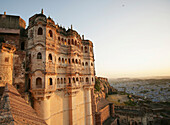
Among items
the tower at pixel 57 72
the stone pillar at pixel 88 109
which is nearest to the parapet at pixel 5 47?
the tower at pixel 57 72

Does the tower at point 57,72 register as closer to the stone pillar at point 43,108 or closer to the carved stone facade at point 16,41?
the stone pillar at point 43,108

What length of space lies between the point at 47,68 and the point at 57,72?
326 cm

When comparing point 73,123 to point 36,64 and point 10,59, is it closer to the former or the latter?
point 36,64

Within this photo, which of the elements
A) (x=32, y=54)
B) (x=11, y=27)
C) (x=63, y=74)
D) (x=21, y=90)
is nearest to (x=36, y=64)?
(x=32, y=54)

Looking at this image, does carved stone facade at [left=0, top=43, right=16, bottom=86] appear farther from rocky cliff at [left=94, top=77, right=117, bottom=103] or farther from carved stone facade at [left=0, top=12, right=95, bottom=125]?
rocky cliff at [left=94, top=77, right=117, bottom=103]

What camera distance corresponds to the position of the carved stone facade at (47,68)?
601 inches

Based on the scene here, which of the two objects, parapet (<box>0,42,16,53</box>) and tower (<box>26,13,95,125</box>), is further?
tower (<box>26,13,95,125</box>)

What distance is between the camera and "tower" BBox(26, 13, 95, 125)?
609 inches

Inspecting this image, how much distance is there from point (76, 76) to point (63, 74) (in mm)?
3009

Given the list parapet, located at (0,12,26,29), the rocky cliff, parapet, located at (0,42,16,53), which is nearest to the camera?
parapet, located at (0,42,16,53)

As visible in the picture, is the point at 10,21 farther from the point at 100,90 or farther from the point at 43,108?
the point at 100,90

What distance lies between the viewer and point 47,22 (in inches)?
671

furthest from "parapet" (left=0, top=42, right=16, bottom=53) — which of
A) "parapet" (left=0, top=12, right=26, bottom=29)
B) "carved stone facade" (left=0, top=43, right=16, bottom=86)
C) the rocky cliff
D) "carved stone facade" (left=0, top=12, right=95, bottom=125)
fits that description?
the rocky cliff

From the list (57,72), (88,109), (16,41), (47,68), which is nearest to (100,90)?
(88,109)
